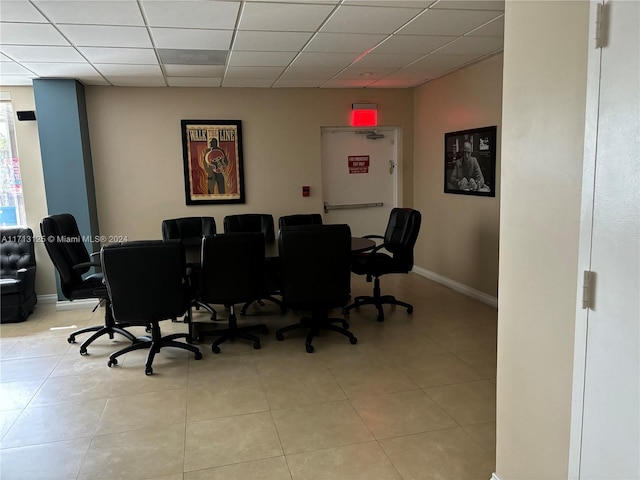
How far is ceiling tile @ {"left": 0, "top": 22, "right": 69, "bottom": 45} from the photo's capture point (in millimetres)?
3270

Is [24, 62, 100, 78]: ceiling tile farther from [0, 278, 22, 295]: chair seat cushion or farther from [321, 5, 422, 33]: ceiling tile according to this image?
[321, 5, 422, 33]: ceiling tile

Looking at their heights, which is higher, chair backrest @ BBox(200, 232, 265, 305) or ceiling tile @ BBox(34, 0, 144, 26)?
ceiling tile @ BBox(34, 0, 144, 26)

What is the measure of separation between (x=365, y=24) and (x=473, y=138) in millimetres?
2148

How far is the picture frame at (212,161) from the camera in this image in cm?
586

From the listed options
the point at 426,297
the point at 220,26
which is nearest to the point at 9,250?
the point at 220,26

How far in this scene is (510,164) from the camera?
1.83m

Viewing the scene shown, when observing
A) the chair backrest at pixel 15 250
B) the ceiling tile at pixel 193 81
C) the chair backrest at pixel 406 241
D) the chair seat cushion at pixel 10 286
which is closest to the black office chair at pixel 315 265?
the chair backrest at pixel 406 241

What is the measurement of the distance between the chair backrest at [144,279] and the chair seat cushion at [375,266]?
1.93 metres

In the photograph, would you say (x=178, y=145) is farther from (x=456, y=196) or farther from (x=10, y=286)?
(x=456, y=196)

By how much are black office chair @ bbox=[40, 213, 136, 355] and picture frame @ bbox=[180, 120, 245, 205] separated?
1.83 m

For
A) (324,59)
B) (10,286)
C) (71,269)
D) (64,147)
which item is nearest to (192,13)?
(324,59)

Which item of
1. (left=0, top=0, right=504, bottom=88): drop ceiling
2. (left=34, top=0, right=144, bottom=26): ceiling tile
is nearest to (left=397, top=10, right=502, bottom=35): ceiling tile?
(left=0, top=0, right=504, bottom=88): drop ceiling

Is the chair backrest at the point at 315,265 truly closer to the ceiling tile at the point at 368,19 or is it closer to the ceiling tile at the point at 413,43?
the ceiling tile at the point at 368,19

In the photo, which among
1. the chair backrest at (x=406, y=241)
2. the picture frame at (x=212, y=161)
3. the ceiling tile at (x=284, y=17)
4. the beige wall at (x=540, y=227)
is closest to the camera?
the beige wall at (x=540, y=227)
